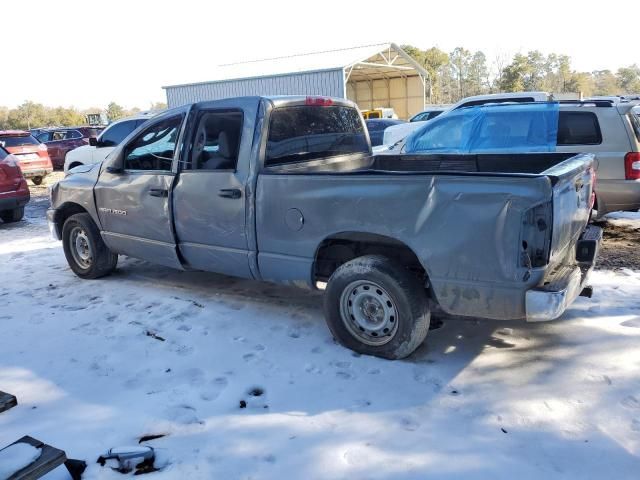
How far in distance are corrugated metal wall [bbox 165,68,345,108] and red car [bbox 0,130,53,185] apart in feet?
39.3

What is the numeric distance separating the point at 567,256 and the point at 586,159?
2.75 feet

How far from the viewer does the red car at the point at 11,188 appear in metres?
9.82

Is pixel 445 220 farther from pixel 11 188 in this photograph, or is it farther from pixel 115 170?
pixel 11 188

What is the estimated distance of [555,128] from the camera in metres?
7.54

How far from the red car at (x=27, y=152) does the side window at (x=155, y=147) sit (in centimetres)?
1137

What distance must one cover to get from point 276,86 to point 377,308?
27202mm

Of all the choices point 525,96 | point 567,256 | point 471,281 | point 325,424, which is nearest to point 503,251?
point 471,281

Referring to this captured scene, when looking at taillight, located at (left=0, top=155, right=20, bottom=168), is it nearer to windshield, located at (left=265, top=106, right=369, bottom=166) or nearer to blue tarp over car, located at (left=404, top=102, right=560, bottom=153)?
blue tarp over car, located at (left=404, top=102, right=560, bottom=153)

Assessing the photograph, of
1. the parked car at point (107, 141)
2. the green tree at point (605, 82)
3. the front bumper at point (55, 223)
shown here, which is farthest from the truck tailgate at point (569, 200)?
the green tree at point (605, 82)

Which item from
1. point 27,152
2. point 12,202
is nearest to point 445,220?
point 12,202

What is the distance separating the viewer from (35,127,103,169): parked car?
20.5 metres

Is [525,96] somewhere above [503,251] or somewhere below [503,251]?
above

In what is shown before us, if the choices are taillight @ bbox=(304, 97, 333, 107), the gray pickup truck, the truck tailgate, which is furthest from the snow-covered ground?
taillight @ bbox=(304, 97, 333, 107)

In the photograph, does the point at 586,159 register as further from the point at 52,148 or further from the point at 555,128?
the point at 52,148
